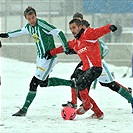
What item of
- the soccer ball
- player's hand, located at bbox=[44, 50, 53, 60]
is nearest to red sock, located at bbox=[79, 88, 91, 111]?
the soccer ball

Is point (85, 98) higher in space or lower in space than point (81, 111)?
higher

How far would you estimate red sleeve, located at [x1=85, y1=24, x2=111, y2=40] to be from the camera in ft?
23.8

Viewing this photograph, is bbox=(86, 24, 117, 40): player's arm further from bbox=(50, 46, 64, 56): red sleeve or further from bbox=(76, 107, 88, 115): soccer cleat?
bbox=(76, 107, 88, 115): soccer cleat

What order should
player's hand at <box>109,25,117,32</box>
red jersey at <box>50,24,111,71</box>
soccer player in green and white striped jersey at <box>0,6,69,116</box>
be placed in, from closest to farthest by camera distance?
player's hand at <box>109,25,117,32</box> < red jersey at <box>50,24,111,71</box> < soccer player in green and white striped jersey at <box>0,6,69,116</box>

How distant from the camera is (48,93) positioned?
12.4 m

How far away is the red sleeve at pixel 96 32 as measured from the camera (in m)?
7.26

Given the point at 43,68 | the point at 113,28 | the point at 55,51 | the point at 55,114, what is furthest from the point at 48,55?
the point at 113,28

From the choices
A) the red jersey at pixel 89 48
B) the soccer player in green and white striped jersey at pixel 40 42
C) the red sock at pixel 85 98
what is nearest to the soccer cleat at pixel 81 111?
the red sock at pixel 85 98

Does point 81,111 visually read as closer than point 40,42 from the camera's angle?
Yes

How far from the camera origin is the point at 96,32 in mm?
7340

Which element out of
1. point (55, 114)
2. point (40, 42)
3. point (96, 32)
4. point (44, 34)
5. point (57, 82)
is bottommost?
point (55, 114)

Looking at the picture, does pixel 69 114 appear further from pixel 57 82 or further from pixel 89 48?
pixel 57 82

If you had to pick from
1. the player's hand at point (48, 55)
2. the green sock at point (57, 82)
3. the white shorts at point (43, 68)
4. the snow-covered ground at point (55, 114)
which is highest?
the player's hand at point (48, 55)

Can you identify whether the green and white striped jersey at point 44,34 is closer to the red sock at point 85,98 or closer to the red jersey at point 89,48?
the red jersey at point 89,48
